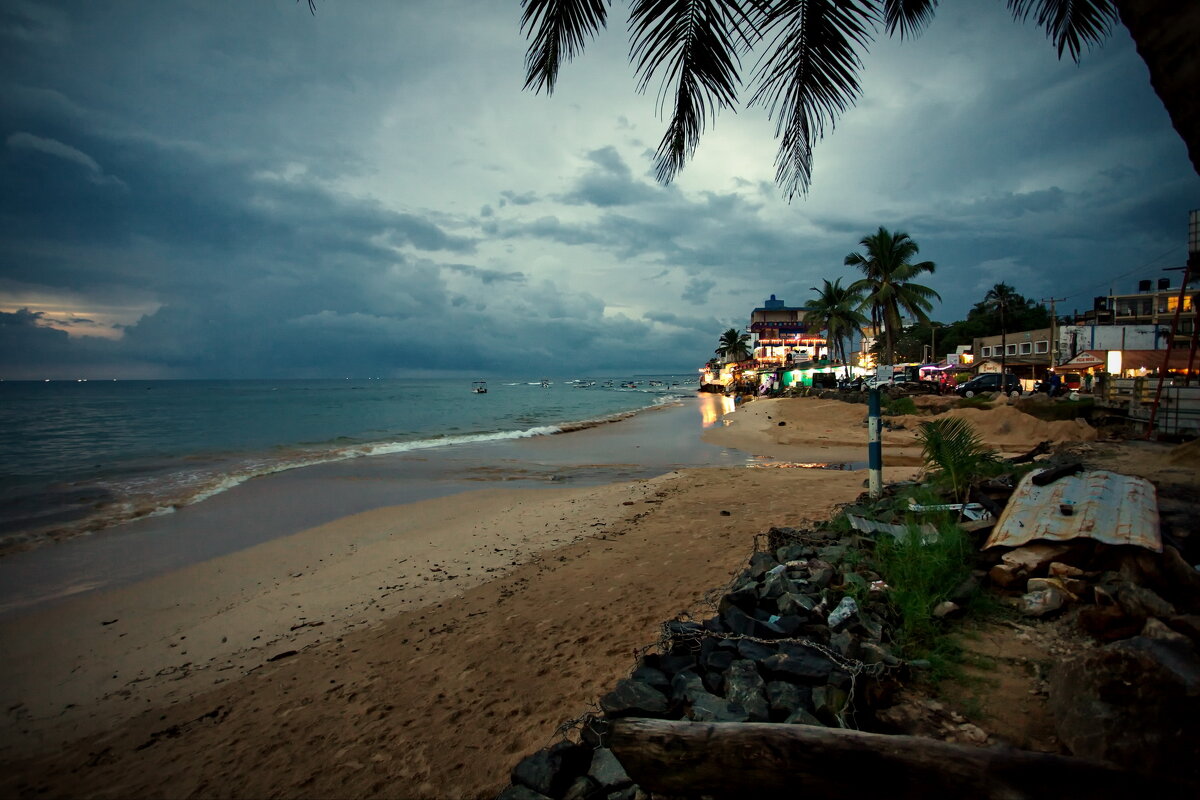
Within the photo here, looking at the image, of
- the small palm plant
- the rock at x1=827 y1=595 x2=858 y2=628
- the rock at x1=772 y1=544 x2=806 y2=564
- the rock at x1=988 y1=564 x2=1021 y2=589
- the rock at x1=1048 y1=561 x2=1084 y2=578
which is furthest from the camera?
the small palm plant

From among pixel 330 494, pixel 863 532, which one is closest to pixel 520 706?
pixel 863 532

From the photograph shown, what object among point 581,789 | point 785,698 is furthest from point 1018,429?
point 581,789

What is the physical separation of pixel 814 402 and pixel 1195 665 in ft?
118

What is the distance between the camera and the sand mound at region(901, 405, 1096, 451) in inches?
571

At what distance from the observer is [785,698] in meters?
2.83

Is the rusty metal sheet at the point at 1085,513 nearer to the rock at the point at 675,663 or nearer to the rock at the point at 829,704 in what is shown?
the rock at the point at 829,704

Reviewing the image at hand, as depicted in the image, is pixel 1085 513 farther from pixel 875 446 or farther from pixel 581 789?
pixel 581 789

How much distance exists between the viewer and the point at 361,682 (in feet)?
14.3

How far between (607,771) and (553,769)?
0.28 m

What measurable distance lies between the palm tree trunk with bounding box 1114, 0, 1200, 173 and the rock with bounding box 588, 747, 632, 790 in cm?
295

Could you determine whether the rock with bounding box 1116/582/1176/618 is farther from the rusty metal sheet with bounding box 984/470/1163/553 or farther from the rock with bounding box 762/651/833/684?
the rock with bounding box 762/651/833/684

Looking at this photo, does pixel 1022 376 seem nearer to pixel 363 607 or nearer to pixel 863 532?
pixel 863 532

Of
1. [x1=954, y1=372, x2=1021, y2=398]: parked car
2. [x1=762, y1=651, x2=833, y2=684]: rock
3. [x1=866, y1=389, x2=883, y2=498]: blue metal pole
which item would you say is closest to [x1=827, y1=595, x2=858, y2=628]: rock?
[x1=762, y1=651, x2=833, y2=684]: rock

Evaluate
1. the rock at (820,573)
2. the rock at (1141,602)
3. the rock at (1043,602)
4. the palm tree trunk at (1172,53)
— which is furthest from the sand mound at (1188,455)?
the palm tree trunk at (1172,53)
